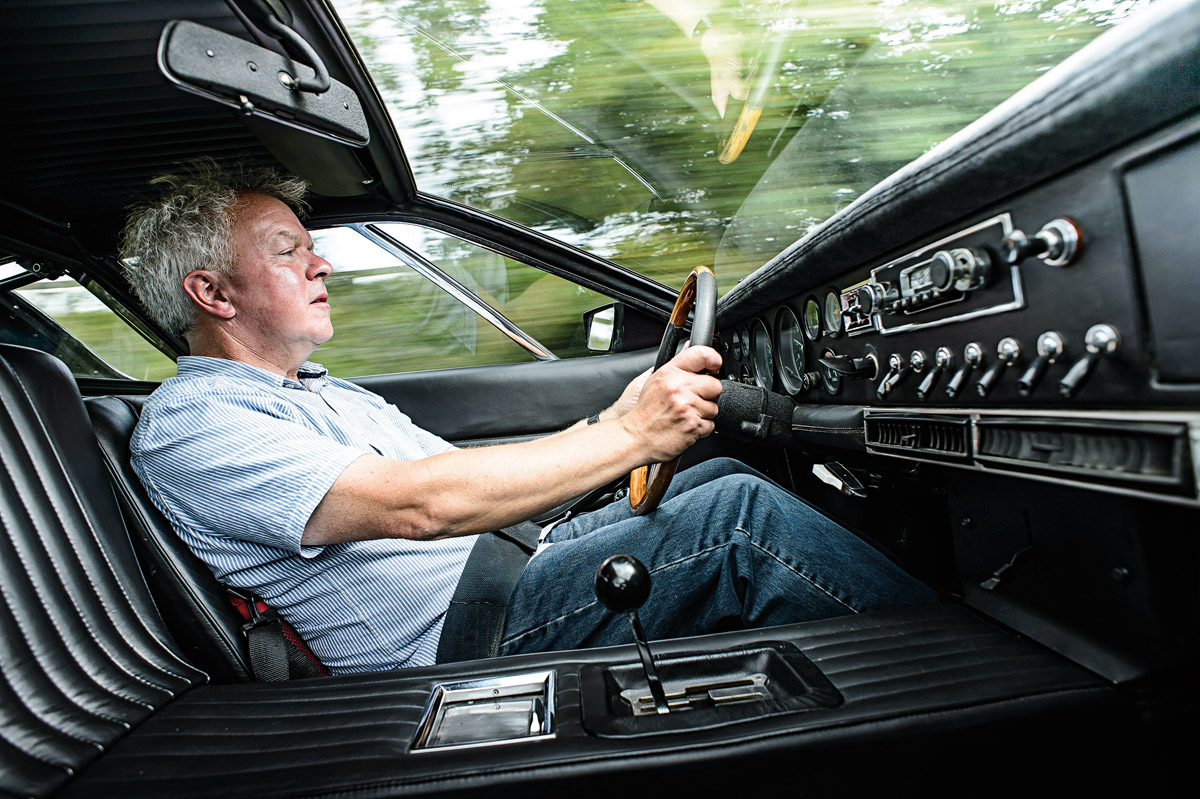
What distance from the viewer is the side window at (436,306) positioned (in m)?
2.56

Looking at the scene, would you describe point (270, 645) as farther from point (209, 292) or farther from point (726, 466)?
point (726, 466)

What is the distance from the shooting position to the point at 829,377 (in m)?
1.49

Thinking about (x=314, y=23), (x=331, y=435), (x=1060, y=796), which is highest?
(x=314, y=23)

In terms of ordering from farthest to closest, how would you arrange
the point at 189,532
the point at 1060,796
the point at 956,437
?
the point at 189,532 → the point at 956,437 → the point at 1060,796

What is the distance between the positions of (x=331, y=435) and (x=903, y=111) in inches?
65.5

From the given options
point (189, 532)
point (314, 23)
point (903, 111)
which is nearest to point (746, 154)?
point (903, 111)

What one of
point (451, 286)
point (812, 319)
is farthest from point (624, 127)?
point (812, 319)

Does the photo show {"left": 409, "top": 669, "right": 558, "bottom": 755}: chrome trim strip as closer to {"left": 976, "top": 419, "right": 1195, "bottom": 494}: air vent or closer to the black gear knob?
the black gear knob

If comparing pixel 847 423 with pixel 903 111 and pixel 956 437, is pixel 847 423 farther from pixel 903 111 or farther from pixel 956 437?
pixel 903 111

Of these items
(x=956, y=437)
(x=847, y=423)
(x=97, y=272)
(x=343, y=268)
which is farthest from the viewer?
(x=343, y=268)

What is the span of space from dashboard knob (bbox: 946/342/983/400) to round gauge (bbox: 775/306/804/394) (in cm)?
63

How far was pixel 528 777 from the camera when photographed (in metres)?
0.80

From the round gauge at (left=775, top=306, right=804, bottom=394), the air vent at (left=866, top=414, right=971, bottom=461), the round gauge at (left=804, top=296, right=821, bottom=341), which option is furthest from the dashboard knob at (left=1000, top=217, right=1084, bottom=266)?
the round gauge at (left=775, top=306, right=804, bottom=394)

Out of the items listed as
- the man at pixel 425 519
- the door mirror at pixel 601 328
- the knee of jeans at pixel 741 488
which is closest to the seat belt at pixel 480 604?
the man at pixel 425 519
